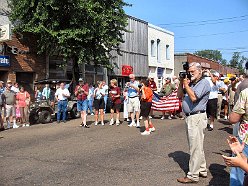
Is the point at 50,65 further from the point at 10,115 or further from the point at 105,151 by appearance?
the point at 105,151

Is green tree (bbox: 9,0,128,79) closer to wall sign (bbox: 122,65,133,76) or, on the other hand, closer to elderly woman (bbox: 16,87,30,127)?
elderly woman (bbox: 16,87,30,127)

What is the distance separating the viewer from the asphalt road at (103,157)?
5539mm

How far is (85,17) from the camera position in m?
17.7

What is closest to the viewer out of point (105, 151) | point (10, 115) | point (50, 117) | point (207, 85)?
point (207, 85)

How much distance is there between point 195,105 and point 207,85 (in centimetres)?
39

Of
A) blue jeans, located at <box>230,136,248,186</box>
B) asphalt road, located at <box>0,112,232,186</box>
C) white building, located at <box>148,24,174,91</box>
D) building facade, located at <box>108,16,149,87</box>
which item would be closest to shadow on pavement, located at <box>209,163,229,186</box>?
asphalt road, located at <box>0,112,232,186</box>

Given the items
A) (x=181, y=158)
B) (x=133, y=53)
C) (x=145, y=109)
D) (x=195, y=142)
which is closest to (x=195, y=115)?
(x=195, y=142)

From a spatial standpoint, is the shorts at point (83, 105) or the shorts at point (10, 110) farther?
the shorts at point (10, 110)

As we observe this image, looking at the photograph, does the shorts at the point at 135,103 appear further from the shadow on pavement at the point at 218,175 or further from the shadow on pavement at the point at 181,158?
the shadow on pavement at the point at 218,175

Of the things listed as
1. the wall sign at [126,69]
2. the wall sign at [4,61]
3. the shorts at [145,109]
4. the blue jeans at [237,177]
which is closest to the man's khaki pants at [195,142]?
the blue jeans at [237,177]

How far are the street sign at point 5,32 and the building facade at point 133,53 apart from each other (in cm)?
1175

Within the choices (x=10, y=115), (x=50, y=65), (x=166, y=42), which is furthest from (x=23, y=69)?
(x=166, y=42)

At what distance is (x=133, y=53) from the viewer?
3064 centimetres

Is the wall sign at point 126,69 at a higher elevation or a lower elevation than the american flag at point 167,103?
higher
